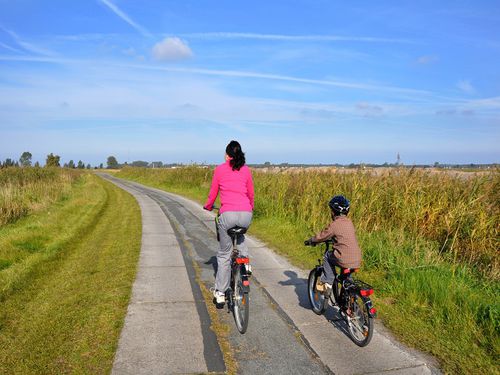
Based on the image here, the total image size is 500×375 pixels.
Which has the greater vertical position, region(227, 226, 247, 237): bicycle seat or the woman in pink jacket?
the woman in pink jacket

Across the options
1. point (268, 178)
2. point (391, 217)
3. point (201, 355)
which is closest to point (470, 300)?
point (201, 355)

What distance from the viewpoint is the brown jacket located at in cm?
486

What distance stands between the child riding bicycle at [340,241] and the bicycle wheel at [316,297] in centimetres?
38

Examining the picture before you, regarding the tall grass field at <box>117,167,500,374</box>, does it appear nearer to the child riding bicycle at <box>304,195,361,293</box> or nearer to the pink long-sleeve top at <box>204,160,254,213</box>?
the child riding bicycle at <box>304,195,361,293</box>

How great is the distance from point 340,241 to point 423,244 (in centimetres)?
451

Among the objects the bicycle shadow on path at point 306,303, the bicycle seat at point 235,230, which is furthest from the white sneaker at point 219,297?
the bicycle shadow on path at point 306,303

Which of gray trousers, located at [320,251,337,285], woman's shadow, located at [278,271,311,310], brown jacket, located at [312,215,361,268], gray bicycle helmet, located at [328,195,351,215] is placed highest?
gray bicycle helmet, located at [328,195,351,215]

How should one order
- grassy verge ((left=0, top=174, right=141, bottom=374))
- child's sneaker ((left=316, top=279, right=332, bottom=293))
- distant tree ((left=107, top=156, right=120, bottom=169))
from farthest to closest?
distant tree ((left=107, top=156, right=120, bottom=169))
child's sneaker ((left=316, top=279, right=332, bottom=293))
grassy verge ((left=0, top=174, right=141, bottom=374))

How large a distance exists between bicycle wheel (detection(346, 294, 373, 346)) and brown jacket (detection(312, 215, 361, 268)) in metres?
0.43

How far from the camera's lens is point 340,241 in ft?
16.2

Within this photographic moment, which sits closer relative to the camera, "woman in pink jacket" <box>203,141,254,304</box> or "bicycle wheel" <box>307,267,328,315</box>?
"woman in pink jacket" <box>203,141,254,304</box>

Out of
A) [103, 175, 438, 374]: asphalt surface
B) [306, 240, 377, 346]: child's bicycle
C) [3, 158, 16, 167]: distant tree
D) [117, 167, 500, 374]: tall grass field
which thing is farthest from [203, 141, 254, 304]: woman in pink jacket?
[3, 158, 16, 167]: distant tree

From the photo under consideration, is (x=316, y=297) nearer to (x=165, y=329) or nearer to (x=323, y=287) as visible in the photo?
(x=323, y=287)

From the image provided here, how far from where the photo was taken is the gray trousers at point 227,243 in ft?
16.8
